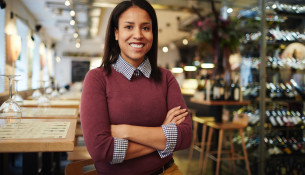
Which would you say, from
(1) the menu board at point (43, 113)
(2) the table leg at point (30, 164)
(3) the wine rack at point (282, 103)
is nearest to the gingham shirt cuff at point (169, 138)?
(2) the table leg at point (30, 164)

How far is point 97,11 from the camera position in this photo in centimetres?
707

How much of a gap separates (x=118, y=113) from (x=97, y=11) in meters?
6.28

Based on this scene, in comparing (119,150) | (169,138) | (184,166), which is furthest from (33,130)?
(184,166)

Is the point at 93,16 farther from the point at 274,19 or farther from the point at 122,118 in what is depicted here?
the point at 122,118

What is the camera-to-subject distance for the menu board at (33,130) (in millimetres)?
1573

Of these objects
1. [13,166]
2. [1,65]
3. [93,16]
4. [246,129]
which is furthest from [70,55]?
[246,129]

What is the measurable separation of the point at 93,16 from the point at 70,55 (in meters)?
6.98

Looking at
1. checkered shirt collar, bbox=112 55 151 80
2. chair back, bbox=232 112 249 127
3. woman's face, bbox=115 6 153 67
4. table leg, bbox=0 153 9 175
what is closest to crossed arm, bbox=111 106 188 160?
checkered shirt collar, bbox=112 55 151 80

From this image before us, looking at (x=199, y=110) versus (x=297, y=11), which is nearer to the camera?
(x=297, y=11)

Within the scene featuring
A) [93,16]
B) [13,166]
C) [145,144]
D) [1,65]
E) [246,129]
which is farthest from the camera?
[93,16]

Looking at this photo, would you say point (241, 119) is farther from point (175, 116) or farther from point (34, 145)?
point (34, 145)

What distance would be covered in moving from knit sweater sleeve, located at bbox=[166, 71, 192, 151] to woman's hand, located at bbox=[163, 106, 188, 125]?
0.02 meters

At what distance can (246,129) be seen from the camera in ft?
12.8

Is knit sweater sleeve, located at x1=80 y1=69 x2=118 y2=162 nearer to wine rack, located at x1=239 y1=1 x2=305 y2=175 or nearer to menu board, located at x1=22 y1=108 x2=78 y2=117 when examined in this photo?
menu board, located at x1=22 y1=108 x2=78 y2=117
